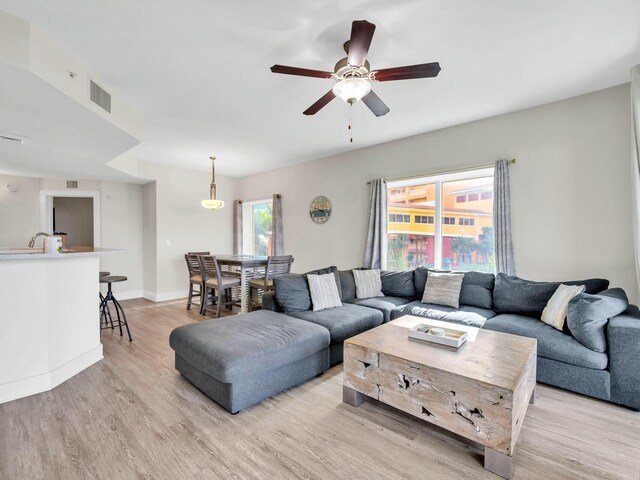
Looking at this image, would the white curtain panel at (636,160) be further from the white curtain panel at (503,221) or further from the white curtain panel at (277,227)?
the white curtain panel at (277,227)

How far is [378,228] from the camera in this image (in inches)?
175

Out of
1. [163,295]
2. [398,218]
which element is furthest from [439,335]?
[163,295]

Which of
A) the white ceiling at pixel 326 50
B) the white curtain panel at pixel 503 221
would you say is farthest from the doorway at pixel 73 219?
the white curtain panel at pixel 503 221

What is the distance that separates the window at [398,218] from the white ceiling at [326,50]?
1411 millimetres

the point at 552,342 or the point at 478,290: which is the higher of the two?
the point at 478,290

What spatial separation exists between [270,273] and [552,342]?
Result: 133 inches

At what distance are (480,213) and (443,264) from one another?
827 mm

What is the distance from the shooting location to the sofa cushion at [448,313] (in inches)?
114

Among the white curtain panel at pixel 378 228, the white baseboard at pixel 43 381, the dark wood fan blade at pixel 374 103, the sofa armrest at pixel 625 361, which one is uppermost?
the dark wood fan blade at pixel 374 103

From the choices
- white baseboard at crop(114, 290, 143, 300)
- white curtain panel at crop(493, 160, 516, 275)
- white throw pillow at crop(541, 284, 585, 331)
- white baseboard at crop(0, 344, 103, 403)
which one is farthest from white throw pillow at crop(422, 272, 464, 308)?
white baseboard at crop(114, 290, 143, 300)

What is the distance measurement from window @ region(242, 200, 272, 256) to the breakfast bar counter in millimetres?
4111

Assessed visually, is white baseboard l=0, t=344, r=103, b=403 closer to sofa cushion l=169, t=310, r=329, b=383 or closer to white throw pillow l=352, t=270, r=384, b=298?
sofa cushion l=169, t=310, r=329, b=383

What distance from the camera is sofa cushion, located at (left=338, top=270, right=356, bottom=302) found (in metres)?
3.88

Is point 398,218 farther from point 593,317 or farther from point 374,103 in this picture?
point 593,317
